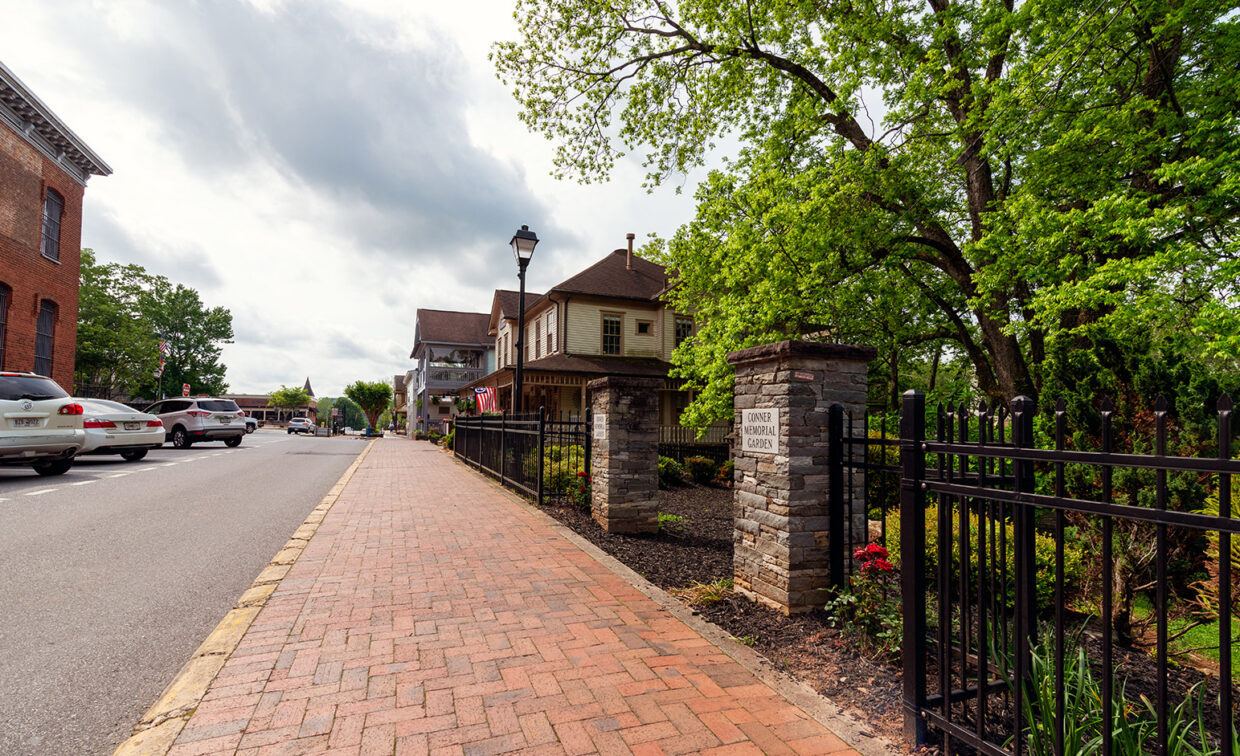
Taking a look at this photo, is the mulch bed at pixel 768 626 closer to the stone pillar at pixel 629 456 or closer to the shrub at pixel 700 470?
the stone pillar at pixel 629 456

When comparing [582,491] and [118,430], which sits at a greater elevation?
[118,430]

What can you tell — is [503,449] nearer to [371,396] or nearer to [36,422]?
[36,422]

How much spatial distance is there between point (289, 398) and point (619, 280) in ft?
274

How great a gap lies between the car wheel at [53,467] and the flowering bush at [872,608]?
46.6 feet

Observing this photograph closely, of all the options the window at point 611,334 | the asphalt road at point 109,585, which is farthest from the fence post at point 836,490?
the window at point 611,334

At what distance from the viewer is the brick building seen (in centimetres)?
1856

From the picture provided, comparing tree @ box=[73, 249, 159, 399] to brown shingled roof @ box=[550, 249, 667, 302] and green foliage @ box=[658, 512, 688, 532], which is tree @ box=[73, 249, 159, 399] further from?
green foliage @ box=[658, 512, 688, 532]

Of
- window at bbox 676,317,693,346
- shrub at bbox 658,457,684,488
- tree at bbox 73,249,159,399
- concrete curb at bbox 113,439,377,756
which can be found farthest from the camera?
tree at bbox 73,249,159,399

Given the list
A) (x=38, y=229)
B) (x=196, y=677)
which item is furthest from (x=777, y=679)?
(x=38, y=229)

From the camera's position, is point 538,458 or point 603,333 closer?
point 538,458

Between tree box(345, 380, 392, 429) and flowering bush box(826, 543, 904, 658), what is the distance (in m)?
56.7

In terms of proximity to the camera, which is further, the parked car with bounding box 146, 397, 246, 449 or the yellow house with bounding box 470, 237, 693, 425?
the yellow house with bounding box 470, 237, 693, 425

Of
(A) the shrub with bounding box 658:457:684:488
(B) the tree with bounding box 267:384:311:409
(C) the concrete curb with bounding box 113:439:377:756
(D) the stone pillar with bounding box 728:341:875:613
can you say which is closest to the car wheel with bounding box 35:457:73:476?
(C) the concrete curb with bounding box 113:439:377:756

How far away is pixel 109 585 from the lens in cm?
495
